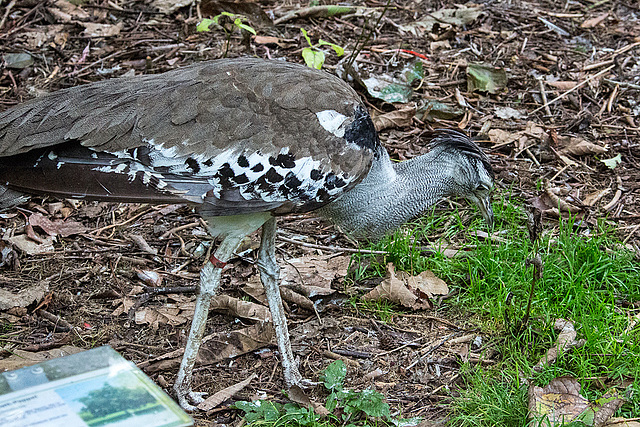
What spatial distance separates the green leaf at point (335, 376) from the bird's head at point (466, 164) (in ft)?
5.09

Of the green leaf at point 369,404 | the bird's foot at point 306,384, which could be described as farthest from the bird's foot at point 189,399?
the green leaf at point 369,404

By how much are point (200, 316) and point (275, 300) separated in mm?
520

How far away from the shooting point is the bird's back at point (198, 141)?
3711 mm

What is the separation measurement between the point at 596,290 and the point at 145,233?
128 inches

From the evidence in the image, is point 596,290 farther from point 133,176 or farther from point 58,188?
point 58,188

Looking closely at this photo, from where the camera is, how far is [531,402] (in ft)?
12.1

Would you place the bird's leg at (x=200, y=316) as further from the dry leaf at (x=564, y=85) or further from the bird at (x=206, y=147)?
the dry leaf at (x=564, y=85)

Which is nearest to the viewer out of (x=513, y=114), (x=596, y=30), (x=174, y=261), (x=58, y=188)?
(x=58, y=188)

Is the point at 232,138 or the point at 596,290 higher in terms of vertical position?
the point at 232,138

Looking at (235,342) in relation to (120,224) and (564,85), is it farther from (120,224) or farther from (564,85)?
(564,85)

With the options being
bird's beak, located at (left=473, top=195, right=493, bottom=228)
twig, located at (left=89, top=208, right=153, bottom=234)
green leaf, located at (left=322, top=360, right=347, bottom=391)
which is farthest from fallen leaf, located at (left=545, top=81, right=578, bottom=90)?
green leaf, located at (left=322, top=360, right=347, bottom=391)

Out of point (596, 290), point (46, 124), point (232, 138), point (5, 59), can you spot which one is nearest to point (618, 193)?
point (596, 290)

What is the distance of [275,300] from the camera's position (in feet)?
14.2

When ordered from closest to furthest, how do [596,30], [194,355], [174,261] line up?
[194,355]
[174,261]
[596,30]
